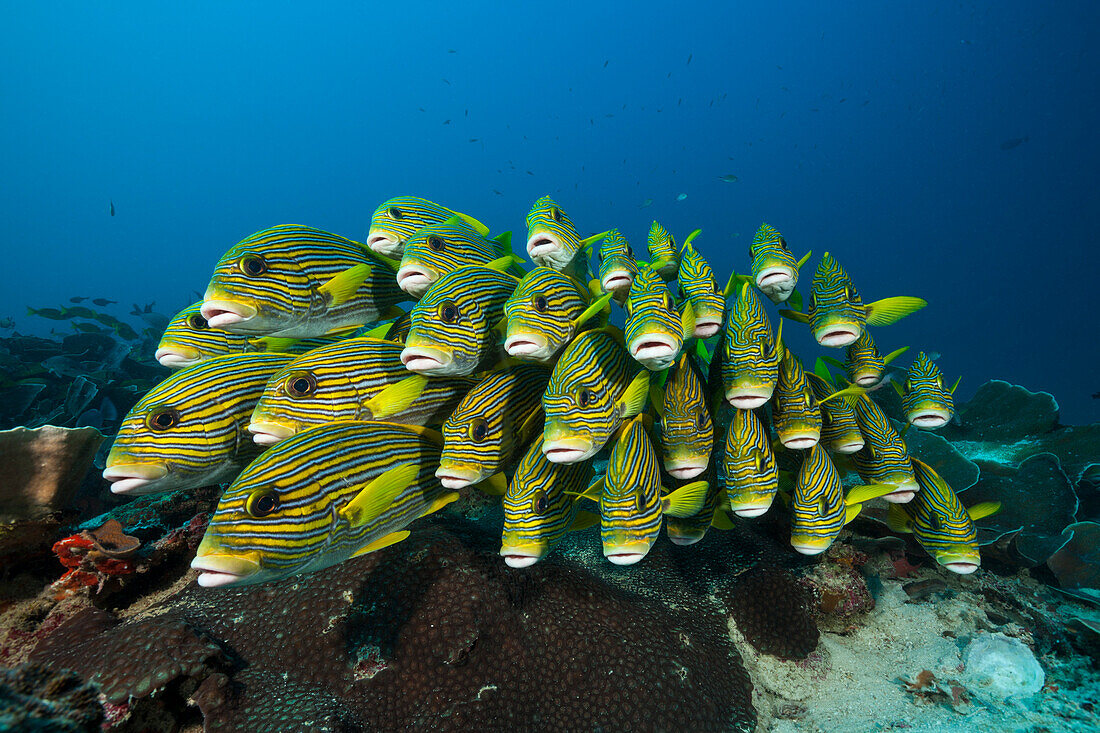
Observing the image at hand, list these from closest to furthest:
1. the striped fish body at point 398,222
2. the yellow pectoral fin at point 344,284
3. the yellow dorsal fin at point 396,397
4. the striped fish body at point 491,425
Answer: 1. the striped fish body at point 491,425
2. the yellow dorsal fin at point 396,397
3. the yellow pectoral fin at point 344,284
4. the striped fish body at point 398,222

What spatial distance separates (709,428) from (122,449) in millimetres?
2744

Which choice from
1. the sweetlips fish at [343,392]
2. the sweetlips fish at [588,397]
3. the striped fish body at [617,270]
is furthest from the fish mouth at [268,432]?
the striped fish body at [617,270]

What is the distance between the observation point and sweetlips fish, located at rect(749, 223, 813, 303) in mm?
2451

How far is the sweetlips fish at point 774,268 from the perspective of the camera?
2.45m

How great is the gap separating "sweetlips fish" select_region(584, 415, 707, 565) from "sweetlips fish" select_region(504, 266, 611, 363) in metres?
0.61

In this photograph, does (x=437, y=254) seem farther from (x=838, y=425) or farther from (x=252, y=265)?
(x=838, y=425)

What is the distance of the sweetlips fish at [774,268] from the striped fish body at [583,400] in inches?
40.8

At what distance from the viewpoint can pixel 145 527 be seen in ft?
13.7

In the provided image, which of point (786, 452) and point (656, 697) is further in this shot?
point (786, 452)

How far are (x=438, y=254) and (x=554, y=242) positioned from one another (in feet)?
2.18

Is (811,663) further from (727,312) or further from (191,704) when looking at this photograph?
(191,704)

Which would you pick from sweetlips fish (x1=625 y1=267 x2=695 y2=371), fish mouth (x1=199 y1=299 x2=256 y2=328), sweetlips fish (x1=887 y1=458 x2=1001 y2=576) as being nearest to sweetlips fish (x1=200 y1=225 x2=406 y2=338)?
fish mouth (x1=199 y1=299 x2=256 y2=328)

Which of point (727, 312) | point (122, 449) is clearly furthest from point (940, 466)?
point (122, 449)

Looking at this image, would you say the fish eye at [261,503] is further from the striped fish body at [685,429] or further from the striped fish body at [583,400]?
the striped fish body at [685,429]
